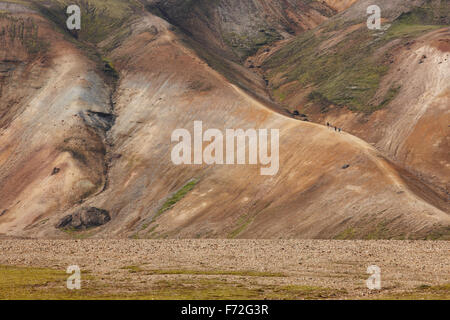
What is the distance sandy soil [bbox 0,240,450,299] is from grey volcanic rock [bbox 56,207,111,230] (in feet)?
61.7

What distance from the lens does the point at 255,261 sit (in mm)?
72312

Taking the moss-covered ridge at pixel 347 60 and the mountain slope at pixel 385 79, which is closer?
the mountain slope at pixel 385 79

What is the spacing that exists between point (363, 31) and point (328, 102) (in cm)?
3053

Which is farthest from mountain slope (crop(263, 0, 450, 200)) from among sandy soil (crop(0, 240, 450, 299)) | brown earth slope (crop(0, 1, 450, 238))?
sandy soil (crop(0, 240, 450, 299))

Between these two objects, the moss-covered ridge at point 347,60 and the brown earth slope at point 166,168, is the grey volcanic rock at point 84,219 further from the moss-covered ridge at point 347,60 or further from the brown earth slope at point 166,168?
the moss-covered ridge at point 347,60

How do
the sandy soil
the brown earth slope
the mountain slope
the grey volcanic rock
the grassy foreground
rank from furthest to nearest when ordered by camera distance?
1. the mountain slope
2. the grey volcanic rock
3. the brown earth slope
4. the sandy soil
5. the grassy foreground

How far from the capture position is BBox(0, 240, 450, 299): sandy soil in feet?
189

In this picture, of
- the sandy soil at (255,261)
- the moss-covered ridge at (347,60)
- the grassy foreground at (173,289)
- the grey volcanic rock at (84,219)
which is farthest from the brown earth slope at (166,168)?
the grassy foreground at (173,289)

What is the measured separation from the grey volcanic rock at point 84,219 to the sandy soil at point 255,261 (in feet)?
61.7

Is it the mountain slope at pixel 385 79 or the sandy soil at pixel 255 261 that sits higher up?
the mountain slope at pixel 385 79

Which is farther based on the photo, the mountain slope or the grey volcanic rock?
the mountain slope

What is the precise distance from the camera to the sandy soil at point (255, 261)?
5766 cm

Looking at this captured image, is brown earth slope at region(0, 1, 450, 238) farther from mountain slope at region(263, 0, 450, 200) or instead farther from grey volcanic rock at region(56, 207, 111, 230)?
mountain slope at region(263, 0, 450, 200)
